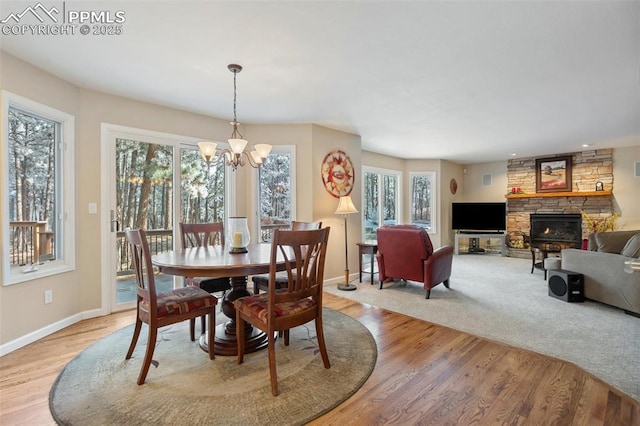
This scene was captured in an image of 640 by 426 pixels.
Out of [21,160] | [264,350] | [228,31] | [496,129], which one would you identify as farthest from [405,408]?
[496,129]

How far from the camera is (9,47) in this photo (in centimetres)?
242

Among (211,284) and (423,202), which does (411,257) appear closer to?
(211,284)

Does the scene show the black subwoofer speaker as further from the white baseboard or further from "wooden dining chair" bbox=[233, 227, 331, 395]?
the white baseboard

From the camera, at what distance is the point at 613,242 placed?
3.76 metres

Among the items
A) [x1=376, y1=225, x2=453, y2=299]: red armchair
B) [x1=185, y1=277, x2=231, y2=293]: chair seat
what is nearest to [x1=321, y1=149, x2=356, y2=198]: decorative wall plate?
[x1=376, y1=225, x2=453, y2=299]: red armchair

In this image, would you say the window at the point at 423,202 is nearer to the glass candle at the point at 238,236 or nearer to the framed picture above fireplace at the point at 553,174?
the framed picture above fireplace at the point at 553,174

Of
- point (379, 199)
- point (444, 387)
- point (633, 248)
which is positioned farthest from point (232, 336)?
point (379, 199)

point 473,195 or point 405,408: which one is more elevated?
point 473,195

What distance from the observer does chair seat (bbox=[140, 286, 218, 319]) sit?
6.95ft

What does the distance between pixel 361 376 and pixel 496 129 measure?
4518mm

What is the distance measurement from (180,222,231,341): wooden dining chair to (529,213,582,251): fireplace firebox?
6410 millimetres

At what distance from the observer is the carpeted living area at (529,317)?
2369 millimetres

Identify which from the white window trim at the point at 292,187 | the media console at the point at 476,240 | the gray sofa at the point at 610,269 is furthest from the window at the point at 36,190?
the media console at the point at 476,240

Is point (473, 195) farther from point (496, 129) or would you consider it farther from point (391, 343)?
point (391, 343)
